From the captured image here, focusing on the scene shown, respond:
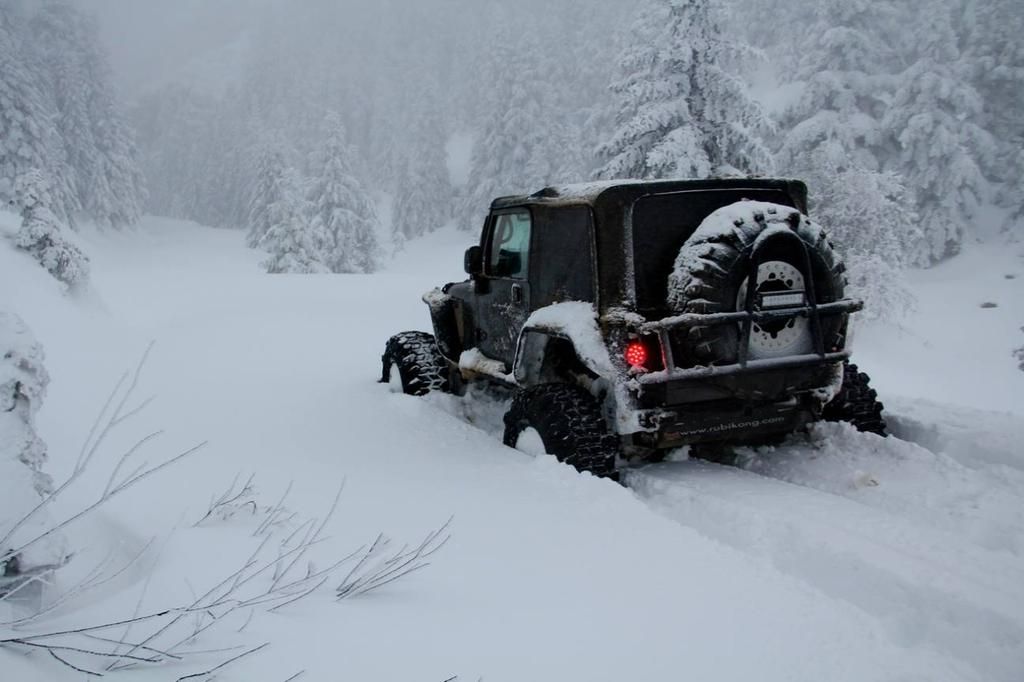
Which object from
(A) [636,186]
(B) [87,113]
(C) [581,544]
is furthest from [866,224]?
(B) [87,113]

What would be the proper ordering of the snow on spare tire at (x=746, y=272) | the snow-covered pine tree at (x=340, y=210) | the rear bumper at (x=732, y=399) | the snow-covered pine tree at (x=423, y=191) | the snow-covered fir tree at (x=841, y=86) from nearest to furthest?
the snow on spare tire at (x=746, y=272), the rear bumper at (x=732, y=399), the snow-covered fir tree at (x=841, y=86), the snow-covered pine tree at (x=340, y=210), the snow-covered pine tree at (x=423, y=191)

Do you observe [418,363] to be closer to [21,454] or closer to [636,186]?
[636,186]

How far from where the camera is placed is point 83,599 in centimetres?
231

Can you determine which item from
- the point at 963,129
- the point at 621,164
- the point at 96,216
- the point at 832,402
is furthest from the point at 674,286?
the point at 96,216

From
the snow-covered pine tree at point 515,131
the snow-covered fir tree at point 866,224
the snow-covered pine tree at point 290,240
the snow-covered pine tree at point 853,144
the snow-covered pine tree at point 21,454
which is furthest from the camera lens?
the snow-covered pine tree at point 515,131

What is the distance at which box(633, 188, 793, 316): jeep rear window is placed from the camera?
4.76 m

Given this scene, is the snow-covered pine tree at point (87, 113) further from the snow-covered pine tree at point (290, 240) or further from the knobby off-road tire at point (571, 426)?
the knobby off-road tire at point (571, 426)

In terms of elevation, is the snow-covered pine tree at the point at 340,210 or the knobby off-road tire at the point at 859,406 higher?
the snow-covered pine tree at the point at 340,210

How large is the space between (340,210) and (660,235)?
35.2m

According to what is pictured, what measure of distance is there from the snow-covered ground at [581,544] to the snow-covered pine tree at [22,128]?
35.2 metres

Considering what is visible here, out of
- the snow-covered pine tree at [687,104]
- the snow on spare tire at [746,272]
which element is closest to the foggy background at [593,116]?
the snow-covered pine tree at [687,104]

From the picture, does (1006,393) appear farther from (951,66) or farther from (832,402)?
(951,66)

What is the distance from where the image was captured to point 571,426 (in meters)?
4.47

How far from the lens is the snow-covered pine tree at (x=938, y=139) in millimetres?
27406
